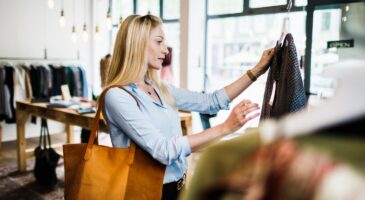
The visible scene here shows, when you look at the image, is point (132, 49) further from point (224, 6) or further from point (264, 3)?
point (224, 6)

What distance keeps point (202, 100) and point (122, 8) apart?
20.8 ft

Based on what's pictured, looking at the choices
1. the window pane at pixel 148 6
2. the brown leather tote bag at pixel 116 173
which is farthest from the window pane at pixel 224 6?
the brown leather tote bag at pixel 116 173

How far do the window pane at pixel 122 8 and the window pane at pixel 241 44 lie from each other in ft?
7.36

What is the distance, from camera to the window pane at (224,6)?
5.48 meters

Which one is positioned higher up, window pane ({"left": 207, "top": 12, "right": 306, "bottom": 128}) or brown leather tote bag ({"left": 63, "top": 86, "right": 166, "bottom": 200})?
window pane ({"left": 207, "top": 12, "right": 306, "bottom": 128})

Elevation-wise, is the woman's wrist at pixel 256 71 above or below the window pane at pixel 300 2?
below

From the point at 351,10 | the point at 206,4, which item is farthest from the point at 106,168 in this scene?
the point at 206,4

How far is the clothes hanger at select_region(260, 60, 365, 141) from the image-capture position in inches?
14.1

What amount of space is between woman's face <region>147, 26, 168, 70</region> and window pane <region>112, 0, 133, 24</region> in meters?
6.13

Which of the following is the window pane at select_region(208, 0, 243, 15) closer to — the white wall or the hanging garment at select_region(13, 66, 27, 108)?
the white wall

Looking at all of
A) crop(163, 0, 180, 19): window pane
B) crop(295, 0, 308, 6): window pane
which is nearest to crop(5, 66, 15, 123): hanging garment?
crop(163, 0, 180, 19): window pane

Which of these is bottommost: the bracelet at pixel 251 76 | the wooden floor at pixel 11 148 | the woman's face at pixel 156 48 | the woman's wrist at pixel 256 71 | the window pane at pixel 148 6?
the wooden floor at pixel 11 148

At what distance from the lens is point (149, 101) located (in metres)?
1.43

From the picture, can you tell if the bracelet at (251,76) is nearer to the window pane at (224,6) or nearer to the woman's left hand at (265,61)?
the woman's left hand at (265,61)
